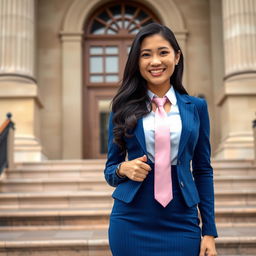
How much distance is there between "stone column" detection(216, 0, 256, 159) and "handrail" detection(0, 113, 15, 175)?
496cm

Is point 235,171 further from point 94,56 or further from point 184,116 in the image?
point 184,116

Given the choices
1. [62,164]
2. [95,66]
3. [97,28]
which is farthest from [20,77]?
[97,28]

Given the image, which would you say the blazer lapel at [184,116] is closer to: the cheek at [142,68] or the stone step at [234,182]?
the cheek at [142,68]

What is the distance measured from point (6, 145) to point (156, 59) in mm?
7074

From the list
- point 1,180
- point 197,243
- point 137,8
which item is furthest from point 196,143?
point 137,8

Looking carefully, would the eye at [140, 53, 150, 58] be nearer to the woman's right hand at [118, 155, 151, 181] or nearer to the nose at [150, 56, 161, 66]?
the nose at [150, 56, 161, 66]

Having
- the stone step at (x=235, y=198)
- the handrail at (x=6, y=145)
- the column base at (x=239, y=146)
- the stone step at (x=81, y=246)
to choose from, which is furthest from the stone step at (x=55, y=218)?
the column base at (x=239, y=146)

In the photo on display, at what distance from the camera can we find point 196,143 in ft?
6.23

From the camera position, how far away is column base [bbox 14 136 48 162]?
9.99m

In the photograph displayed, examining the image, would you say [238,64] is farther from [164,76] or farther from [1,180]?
[164,76]

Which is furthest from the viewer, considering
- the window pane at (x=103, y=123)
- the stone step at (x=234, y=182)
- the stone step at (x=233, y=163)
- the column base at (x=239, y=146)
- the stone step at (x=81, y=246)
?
the window pane at (x=103, y=123)

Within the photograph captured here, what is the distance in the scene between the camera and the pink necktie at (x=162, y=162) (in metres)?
1.71

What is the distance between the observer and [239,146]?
393 inches

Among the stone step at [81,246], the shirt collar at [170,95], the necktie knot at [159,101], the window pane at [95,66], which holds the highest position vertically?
the window pane at [95,66]
